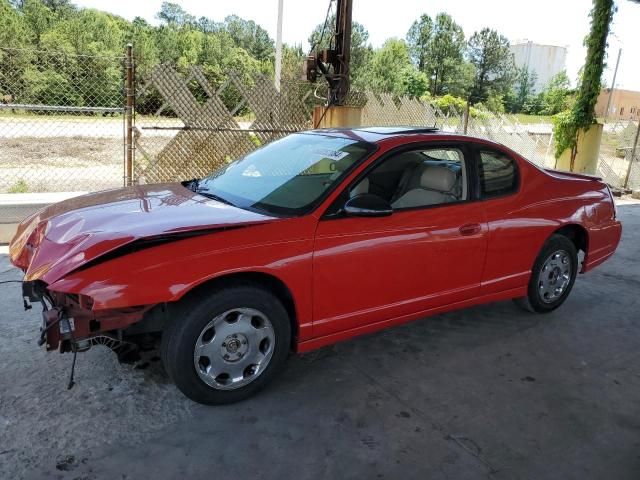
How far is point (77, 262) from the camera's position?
108 inches

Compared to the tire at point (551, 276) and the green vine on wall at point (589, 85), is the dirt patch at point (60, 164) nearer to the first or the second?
the tire at point (551, 276)

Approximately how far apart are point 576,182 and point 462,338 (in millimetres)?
Result: 1809

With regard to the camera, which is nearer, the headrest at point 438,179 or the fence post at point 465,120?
the headrest at point 438,179

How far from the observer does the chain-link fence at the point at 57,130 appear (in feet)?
35.3

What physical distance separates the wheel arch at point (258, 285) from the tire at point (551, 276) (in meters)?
2.33

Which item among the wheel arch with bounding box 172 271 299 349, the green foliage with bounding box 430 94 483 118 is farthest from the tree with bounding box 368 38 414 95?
the wheel arch with bounding box 172 271 299 349

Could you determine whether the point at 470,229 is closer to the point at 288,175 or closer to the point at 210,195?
the point at 288,175

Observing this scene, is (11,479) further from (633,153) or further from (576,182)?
(633,153)

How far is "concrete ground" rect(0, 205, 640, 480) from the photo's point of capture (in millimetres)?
2695

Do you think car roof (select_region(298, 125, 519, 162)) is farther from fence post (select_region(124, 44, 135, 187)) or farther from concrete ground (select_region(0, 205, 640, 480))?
fence post (select_region(124, 44, 135, 187))

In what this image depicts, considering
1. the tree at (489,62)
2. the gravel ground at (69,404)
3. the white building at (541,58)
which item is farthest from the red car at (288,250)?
the white building at (541,58)

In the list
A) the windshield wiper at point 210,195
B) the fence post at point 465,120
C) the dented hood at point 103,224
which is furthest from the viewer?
the fence post at point 465,120

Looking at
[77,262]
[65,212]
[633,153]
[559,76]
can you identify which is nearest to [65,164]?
[65,212]

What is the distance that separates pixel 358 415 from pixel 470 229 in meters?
1.60
